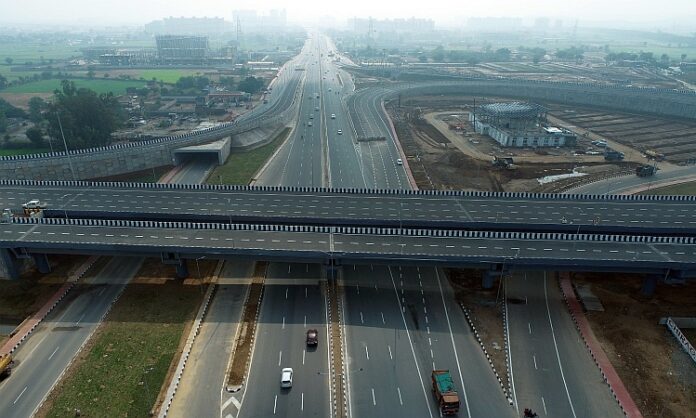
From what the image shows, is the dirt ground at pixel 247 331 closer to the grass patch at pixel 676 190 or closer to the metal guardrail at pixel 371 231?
the metal guardrail at pixel 371 231

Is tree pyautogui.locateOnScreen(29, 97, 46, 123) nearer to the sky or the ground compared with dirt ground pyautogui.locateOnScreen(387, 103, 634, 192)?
nearer to the sky

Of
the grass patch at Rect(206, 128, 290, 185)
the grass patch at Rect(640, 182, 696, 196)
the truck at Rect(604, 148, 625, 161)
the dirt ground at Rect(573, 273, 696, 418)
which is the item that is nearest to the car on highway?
the dirt ground at Rect(573, 273, 696, 418)

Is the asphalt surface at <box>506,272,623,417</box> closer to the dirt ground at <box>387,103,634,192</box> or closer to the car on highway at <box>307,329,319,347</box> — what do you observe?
the car on highway at <box>307,329,319,347</box>

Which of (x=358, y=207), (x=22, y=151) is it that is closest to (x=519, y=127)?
(x=358, y=207)

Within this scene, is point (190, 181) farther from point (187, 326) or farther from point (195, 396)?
point (195, 396)

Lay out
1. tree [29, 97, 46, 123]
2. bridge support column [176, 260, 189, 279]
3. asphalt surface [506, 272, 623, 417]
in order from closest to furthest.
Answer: asphalt surface [506, 272, 623, 417] → bridge support column [176, 260, 189, 279] → tree [29, 97, 46, 123]

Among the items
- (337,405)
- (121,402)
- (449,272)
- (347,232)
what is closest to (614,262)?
(449,272)
